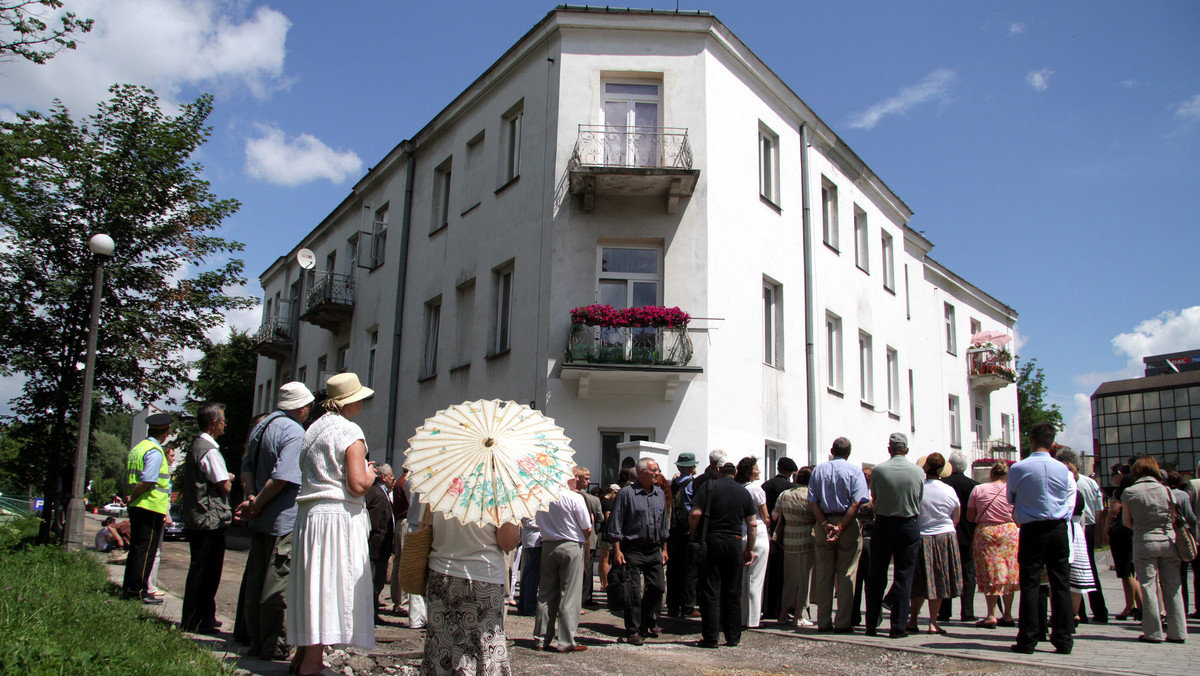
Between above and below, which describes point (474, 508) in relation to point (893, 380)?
below

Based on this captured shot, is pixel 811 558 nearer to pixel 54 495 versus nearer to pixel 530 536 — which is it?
pixel 530 536

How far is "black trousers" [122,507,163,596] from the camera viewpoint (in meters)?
8.04

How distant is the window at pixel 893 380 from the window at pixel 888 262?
6.74ft

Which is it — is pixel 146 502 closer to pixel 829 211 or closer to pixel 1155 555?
pixel 1155 555

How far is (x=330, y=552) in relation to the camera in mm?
4742

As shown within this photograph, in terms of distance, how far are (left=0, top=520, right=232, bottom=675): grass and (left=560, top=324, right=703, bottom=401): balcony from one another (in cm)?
847

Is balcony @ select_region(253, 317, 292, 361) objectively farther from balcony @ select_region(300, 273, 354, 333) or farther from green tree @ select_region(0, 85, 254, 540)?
green tree @ select_region(0, 85, 254, 540)

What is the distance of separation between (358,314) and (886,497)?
1955cm

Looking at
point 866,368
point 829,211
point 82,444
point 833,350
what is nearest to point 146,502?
point 82,444

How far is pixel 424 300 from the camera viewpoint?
20750 mm

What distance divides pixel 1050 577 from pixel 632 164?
10962 mm

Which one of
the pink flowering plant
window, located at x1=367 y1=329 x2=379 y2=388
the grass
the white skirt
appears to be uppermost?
window, located at x1=367 y1=329 x2=379 y2=388

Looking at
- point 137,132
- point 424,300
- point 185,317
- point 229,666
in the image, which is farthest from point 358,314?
point 229,666

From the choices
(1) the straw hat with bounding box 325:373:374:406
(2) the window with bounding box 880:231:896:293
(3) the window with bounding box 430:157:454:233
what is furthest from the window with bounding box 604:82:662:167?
(1) the straw hat with bounding box 325:373:374:406
